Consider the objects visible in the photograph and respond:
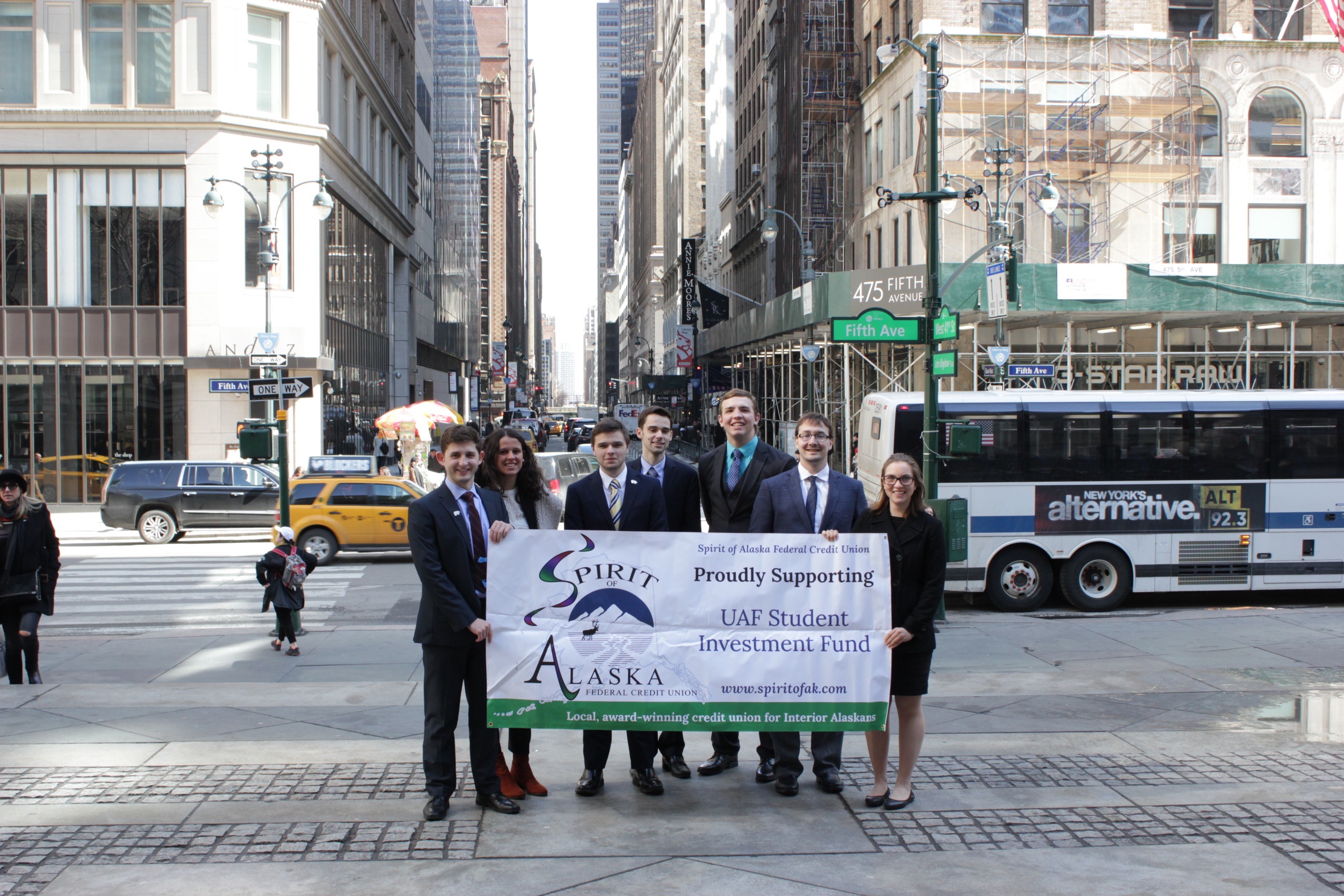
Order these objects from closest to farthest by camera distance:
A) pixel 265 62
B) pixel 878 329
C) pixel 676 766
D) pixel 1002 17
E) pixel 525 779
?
pixel 525 779 < pixel 676 766 < pixel 878 329 < pixel 1002 17 < pixel 265 62

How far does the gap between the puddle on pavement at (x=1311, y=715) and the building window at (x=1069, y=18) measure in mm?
30202

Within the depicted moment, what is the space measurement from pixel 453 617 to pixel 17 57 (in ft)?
117

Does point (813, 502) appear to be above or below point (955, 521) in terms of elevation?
above

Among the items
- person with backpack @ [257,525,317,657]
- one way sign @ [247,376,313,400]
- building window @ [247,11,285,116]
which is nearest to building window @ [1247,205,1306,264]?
one way sign @ [247,376,313,400]

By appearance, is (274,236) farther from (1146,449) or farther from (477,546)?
(477,546)

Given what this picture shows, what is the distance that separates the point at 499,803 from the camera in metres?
6.05

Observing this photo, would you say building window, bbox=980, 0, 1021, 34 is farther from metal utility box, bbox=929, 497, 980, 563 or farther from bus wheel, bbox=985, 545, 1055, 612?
metal utility box, bbox=929, 497, 980, 563

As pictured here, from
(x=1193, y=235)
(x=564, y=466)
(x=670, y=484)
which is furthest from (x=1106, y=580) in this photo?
(x=1193, y=235)

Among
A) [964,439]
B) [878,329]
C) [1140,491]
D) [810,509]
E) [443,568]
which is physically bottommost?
[1140,491]

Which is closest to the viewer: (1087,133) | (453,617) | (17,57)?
(453,617)

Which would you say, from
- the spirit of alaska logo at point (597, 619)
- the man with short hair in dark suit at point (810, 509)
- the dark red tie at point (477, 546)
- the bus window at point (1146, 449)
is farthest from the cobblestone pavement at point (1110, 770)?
the bus window at point (1146, 449)

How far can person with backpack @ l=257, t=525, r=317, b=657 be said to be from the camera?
38.4ft

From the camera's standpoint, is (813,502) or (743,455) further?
(743,455)

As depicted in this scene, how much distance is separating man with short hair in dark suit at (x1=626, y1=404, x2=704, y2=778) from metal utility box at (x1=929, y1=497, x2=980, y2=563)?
6693mm
